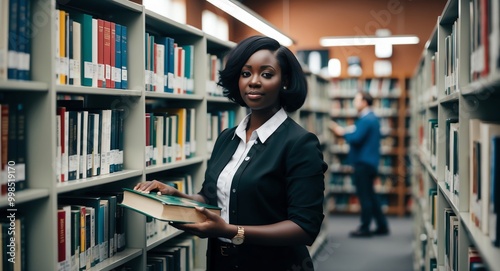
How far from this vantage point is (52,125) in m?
1.86

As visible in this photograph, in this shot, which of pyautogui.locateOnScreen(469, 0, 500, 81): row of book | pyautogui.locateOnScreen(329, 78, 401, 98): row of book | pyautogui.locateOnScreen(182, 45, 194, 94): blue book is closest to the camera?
pyautogui.locateOnScreen(469, 0, 500, 81): row of book

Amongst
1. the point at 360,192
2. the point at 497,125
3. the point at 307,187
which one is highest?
the point at 497,125

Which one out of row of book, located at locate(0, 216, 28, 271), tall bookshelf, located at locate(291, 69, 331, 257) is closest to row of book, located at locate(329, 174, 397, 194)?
tall bookshelf, located at locate(291, 69, 331, 257)

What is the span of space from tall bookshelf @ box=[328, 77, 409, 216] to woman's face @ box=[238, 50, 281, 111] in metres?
6.69

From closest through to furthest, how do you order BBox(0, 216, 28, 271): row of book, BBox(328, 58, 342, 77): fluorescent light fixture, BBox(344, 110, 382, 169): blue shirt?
BBox(0, 216, 28, 271): row of book
BBox(344, 110, 382, 169): blue shirt
BBox(328, 58, 342, 77): fluorescent light fixture

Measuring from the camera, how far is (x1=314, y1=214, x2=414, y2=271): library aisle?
5398 millimetres

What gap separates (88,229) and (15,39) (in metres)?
0.83

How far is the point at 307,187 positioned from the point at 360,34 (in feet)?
27.3

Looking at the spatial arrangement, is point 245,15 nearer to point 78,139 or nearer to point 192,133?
point 192,133

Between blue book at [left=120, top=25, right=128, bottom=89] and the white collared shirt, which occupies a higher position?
blue book at [left=120, top=25, right=128, bottom=89]

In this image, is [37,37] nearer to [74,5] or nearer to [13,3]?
[13,3]

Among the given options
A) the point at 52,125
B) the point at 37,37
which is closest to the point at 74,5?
the point at 37,37

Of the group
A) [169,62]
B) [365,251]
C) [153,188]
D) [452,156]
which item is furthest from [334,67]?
[153,188]

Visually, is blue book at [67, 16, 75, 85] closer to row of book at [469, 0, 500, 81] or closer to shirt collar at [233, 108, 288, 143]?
shirt collar at [233, 108, 288, 143]
